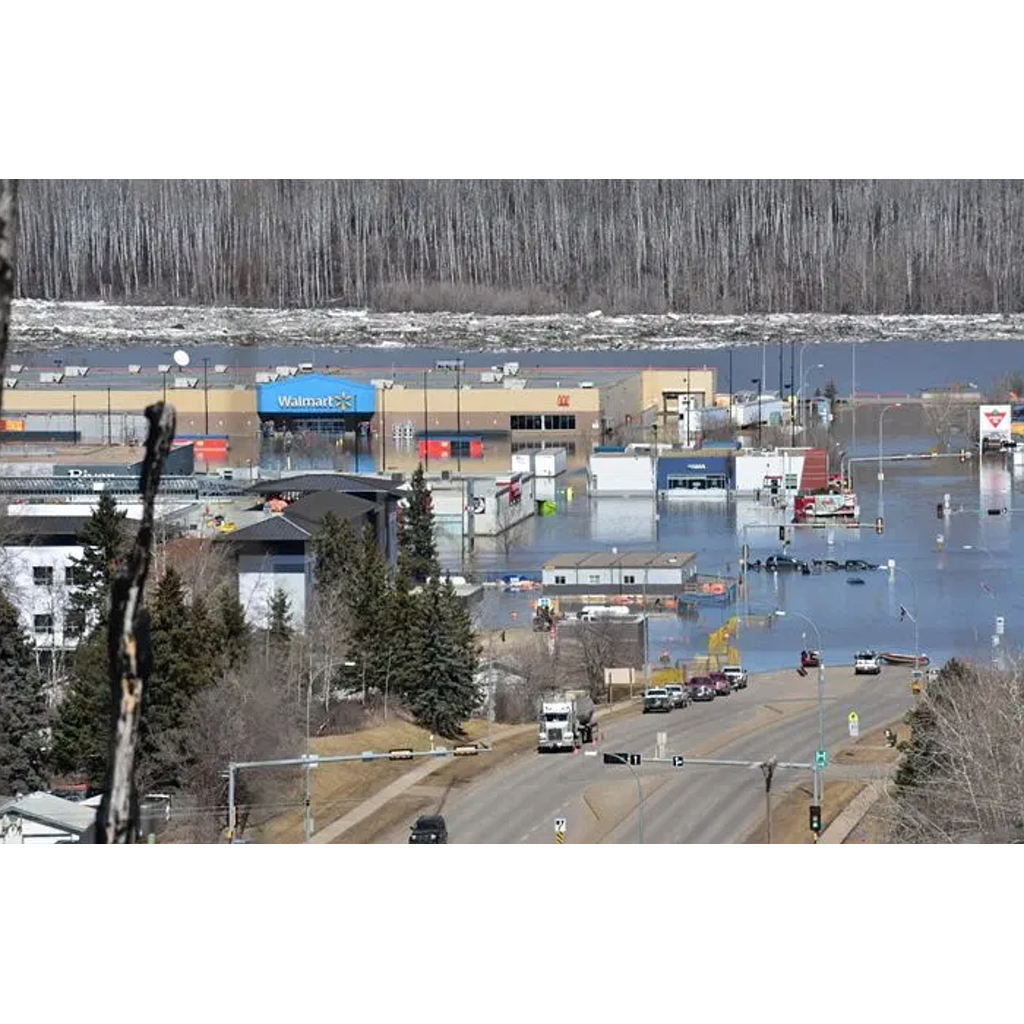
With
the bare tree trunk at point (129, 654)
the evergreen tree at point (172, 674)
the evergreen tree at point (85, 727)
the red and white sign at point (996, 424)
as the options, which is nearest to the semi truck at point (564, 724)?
the evergreen tree at point (172, 674)

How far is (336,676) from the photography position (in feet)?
27.7

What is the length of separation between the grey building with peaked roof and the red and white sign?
411 cm

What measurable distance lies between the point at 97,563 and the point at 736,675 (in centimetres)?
254

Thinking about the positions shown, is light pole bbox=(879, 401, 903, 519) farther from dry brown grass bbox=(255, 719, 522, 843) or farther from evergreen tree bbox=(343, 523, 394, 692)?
dry brown grass bbox=(255, 719, 522, 843)

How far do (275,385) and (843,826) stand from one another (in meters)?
4.72

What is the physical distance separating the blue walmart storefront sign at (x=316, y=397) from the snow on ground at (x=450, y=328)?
222 mm

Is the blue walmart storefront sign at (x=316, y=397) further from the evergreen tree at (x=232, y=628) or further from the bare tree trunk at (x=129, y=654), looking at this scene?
the bare tree trunk at (x=129, y=654)

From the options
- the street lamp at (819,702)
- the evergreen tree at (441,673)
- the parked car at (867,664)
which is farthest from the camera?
the parked car at (867,664)

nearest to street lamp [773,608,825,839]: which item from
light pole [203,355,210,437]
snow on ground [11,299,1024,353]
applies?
snow on ground [11,299,1024,353]

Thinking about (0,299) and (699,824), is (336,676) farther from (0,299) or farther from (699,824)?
(0,299)

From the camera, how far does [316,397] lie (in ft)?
36.7

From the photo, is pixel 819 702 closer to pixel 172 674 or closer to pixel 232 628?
pixel 232 628

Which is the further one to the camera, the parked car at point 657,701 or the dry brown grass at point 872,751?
the parked car at point 657,701

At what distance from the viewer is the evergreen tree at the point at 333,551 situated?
9.10 metres
